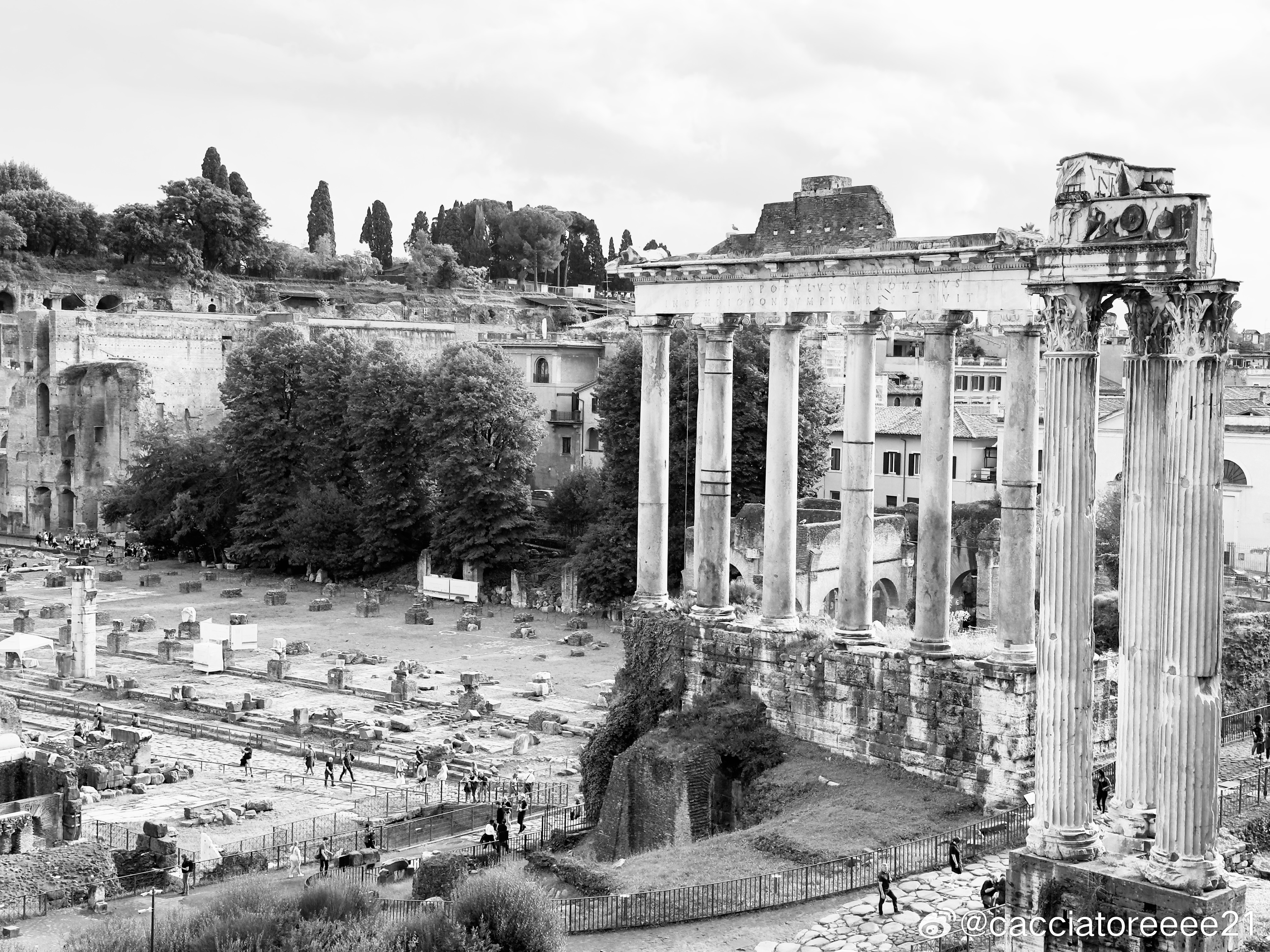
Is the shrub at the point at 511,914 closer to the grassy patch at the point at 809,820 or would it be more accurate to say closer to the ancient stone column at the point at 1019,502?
the grassy patch at the point at 809,820


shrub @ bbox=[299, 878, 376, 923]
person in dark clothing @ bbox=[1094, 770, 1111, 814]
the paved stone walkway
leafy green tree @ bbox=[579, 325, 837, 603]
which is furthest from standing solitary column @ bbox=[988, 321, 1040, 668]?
leafy green tree @ bbox=[579, 325, 837, 603]

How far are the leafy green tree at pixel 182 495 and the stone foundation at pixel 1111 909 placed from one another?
181ft

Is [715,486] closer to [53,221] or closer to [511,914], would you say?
[511,914]

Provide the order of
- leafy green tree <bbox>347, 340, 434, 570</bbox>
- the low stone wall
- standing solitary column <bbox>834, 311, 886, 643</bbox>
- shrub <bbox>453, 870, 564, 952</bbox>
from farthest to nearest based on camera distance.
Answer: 1. leafy green tree <bbox>347, 340, 434, 570</bbox>
2. standing solitary column <bbox>834, 311, 886, 643</bbox>
3. the low stone wall
4. shrub <bbox>453, 870, 564, 952</bbox>

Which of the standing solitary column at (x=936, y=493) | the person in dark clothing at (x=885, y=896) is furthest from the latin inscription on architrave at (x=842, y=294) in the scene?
the person in dark clothing at (x=885, y=896)

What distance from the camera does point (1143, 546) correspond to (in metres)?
15.0

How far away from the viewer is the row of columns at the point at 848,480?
23328mm

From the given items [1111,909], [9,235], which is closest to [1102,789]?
[1111,909]

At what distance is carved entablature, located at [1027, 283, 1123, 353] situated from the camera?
15.3 metres

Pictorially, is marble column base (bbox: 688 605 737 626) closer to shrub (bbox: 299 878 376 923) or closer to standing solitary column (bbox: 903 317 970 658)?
standing solitary column (bbox: 903 317 970 658)

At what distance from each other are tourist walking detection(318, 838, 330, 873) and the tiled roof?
30238 mm

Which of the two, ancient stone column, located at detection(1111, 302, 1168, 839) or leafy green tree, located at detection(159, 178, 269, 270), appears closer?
ancient stone column, located at detection(1111, 302, 1168, 839)

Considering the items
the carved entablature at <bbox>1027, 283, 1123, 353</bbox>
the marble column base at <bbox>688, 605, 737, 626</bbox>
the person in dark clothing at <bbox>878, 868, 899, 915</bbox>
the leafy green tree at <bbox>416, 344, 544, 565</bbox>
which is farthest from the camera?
the leafy green tree at <bbox>416, 344, 544, 565</bbox>

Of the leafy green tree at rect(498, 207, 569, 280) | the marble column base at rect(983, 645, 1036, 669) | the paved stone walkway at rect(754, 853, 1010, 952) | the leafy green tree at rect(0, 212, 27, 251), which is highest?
the leafy green tree at rect(498, 207, 569, 280)
